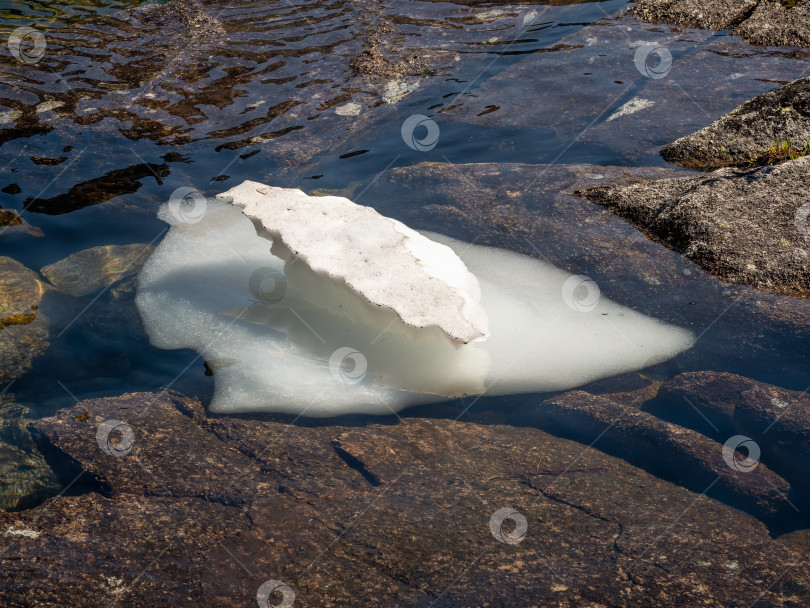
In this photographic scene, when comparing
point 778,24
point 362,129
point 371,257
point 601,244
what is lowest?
point 601,244

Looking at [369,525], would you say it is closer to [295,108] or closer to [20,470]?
[20,470]

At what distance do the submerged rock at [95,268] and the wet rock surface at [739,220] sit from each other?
4202 mm

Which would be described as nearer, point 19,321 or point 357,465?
point 357,465

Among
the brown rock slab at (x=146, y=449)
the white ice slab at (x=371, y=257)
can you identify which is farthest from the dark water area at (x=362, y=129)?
the white ice slab at (x=371, y=257)

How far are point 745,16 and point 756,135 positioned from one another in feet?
13.7

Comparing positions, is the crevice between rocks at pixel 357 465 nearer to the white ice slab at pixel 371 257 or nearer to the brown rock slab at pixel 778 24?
the white ice slab at pixel 371 257

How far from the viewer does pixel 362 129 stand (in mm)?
7219

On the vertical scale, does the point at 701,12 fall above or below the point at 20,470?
above

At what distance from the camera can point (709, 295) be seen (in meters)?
4.61

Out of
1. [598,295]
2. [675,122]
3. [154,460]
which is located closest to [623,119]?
[675,122]

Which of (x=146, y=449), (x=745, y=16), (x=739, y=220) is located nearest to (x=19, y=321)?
(x=146, y=449)

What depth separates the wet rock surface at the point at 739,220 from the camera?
15.1 ft

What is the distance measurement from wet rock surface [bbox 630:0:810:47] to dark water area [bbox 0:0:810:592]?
0.33 meters

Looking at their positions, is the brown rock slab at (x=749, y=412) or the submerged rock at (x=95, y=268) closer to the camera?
the brown rock slab at (x=749, y=412)
